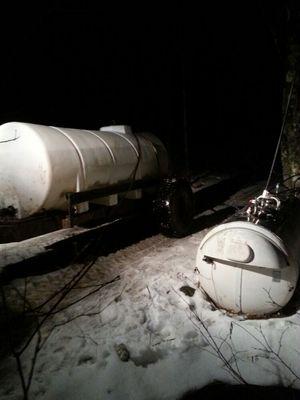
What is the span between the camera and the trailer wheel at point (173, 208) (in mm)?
8031

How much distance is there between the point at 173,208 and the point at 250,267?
3805 millimetres

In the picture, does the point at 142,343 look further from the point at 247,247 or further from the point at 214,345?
the point at 247,247

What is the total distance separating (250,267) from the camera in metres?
4.43

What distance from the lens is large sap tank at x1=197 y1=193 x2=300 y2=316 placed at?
4.37 metres

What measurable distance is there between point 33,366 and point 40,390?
0.39 m

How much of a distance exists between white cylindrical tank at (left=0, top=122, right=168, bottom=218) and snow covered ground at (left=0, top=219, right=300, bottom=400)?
151 centimetres

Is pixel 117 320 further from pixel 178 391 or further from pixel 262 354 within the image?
pixel 262 354

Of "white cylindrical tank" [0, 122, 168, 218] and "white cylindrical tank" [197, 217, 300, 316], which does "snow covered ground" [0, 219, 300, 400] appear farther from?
"white cylindrical tank" [0, 122, 168, 218]

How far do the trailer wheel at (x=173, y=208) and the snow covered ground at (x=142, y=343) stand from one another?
2.04 meters

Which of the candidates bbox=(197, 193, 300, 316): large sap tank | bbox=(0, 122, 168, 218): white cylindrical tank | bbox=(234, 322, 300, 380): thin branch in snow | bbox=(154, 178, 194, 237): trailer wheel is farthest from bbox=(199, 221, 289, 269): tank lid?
bbox=(154, 178, 194, 237): trailer wheel

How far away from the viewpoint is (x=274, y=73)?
28922 millimetres

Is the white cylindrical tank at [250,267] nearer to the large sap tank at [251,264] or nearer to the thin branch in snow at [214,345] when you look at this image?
the large sap tank at [251,264]

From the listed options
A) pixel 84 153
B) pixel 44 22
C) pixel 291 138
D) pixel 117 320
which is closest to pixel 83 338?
pixel 117 320

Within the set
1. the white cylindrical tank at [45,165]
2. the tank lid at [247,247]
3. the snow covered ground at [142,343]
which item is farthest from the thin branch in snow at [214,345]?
the white cylindrical tank at [45,165]
